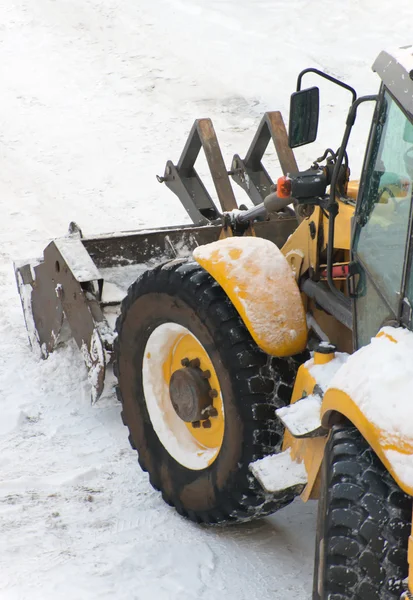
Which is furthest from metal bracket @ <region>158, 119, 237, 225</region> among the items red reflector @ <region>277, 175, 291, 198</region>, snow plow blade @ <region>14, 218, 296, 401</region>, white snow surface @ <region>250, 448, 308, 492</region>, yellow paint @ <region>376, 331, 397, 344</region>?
yellow paint @ <region>376, 331, 397, 344</region>

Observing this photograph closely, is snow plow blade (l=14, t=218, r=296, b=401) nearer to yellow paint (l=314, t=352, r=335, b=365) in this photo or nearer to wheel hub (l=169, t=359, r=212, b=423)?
wheel hub (l=169, t=359, r=212, b=423)

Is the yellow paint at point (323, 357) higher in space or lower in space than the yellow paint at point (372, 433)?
lower

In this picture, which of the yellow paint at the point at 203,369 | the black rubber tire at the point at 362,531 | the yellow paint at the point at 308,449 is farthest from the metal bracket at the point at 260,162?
the black rubber tire at the point at 362,531

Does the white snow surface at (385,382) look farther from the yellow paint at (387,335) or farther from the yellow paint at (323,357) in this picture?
the yellow paint at (323,357)

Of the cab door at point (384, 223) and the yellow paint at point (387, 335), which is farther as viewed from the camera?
the cab door at point (384, 223)

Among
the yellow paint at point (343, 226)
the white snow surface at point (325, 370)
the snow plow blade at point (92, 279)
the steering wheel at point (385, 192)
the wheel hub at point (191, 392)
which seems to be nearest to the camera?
the steering wheel at point (385, 192)

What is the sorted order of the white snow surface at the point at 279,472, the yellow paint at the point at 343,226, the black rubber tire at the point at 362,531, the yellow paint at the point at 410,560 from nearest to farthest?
the yellow paint at the point at 410,560, the black rubber tire at the point at 362,531, the white snow surface at the point at 279,472, the yellow paint at the point at 343,226

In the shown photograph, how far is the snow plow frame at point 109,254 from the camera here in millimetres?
4281

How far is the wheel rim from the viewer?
10.9 ft

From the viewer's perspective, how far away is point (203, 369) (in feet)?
11.1

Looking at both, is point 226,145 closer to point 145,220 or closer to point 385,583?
point 145,220

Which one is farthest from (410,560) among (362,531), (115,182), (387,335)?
(115,182)

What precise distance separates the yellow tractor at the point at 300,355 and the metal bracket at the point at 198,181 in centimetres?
108

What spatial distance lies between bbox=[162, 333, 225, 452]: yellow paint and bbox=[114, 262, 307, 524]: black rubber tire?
0.14m
